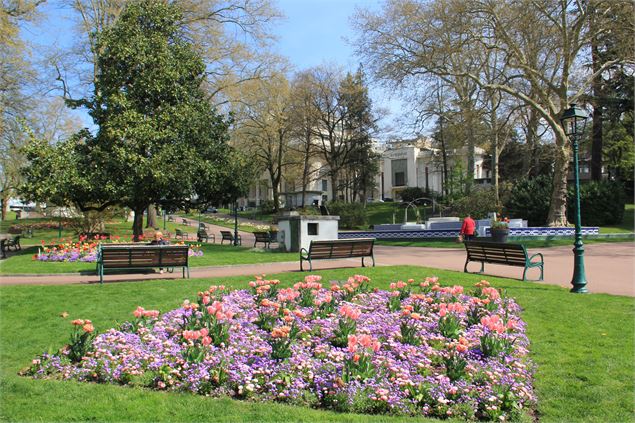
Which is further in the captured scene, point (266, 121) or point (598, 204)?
point (266, 121)

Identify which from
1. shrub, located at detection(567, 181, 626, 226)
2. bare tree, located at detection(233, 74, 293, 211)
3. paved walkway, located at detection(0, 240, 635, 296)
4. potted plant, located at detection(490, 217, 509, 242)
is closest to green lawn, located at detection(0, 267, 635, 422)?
paved walkway, located at detection(0, 240, 635, 296)

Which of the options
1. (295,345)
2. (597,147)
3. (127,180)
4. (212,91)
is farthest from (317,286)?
(597,147)

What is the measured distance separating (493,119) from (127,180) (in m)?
27.0

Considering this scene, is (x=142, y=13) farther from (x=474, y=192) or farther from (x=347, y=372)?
(x=474, y=192)

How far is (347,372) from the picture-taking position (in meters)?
4.77

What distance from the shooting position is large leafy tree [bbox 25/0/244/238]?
18.6 metres

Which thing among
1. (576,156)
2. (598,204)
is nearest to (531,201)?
(598,204)

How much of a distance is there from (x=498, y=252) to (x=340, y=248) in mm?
4143

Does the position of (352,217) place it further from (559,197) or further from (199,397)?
(199,397)

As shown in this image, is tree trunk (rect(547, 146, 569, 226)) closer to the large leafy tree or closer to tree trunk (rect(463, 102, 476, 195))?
tree trunk (rect(463, 102, 476, 195))

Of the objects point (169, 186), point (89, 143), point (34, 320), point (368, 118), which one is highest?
point (368, 118)

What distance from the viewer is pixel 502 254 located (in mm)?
12352

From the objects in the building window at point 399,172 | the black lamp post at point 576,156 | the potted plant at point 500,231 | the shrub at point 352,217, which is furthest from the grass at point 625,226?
the building window at point 399,172

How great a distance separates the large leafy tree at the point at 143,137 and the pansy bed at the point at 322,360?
1330 cm
